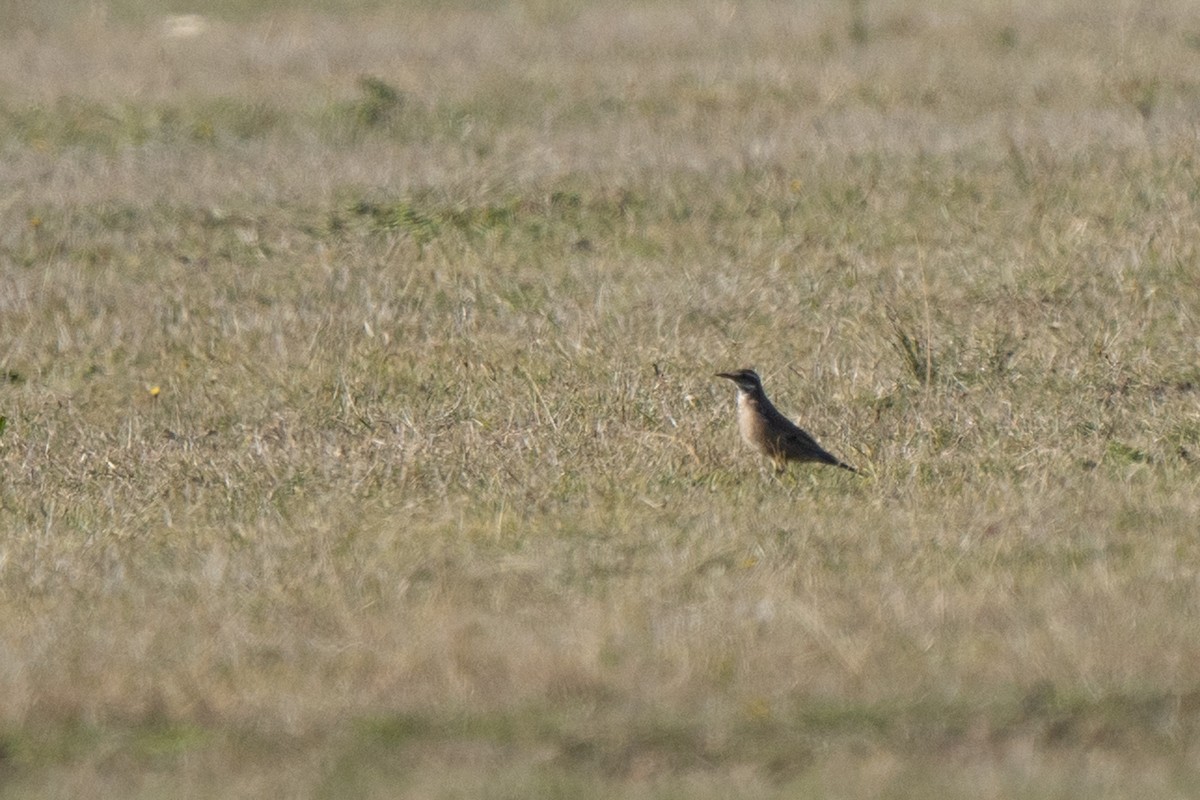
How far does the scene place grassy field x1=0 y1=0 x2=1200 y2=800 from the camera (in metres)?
5.59

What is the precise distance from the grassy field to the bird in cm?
8

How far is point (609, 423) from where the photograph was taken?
958cm

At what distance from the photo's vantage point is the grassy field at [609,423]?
5.59 m

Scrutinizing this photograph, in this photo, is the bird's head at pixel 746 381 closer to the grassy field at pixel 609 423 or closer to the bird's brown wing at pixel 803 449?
the grassy field at pixel 609 423

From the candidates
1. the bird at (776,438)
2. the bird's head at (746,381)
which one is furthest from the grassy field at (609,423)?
the bird's head at (746,381)

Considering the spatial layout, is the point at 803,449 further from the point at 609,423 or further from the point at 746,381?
the point at 609,423

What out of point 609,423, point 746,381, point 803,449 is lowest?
point 609,423

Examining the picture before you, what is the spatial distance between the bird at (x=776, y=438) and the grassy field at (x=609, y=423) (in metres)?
0.08

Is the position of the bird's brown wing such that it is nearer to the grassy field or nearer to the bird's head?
the grassy field

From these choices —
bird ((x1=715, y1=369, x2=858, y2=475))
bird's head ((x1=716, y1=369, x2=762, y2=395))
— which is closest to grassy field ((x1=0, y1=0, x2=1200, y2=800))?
bird ((x1=715, y1=369, x2=858, y2=475))

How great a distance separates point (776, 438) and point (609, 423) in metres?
1.19

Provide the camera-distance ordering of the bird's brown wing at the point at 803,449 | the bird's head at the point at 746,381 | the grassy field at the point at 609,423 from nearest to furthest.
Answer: the grassy field at the point at 609,423 < the bird's brown wing at the point at 803,449 < the bird's head at the point at 746,381

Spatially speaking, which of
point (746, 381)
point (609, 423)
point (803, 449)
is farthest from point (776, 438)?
point (609, 423)

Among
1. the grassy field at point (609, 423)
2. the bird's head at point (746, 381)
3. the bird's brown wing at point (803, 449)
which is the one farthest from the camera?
the bird's head at point (746, 381)
